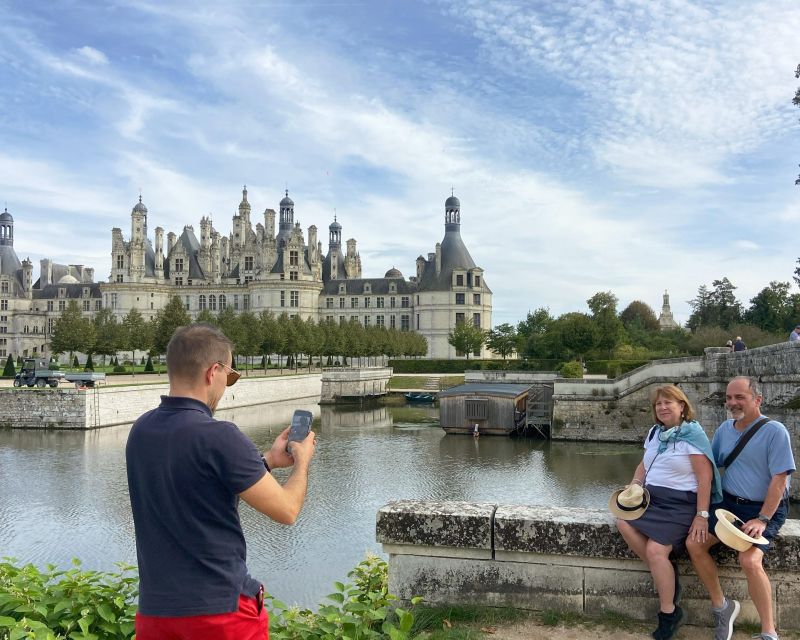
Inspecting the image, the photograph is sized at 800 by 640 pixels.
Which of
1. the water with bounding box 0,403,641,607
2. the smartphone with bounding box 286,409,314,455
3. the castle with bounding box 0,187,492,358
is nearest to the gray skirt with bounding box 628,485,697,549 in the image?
the smartphone with bounding box 286,409,314,455

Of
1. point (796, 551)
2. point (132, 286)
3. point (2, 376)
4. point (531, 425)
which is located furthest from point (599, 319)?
point (132, 286)

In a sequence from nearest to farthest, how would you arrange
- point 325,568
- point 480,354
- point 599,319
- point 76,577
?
point 76,577
point 325,568
point 599,319
point 480,354

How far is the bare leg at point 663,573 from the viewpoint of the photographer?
4.02 metres

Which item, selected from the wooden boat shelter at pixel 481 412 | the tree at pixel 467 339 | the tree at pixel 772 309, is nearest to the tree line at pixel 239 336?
the tree at pixel 467 339

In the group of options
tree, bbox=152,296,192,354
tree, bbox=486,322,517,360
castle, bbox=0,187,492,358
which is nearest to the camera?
tree, bbox=152,296,192,354

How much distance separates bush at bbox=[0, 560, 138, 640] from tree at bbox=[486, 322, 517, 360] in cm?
5799

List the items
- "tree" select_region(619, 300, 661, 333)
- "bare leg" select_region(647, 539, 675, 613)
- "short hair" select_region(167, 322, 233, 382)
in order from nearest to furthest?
"short hair" select_region(167, 322, 233, 382), "bare leg" select_region(647, 539, 675, 613), "tree" select_region(619, 300, 661, 333)

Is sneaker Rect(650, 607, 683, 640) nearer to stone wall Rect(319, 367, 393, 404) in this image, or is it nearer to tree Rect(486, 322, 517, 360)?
stone wall Rect(319, 367, 393, 404)

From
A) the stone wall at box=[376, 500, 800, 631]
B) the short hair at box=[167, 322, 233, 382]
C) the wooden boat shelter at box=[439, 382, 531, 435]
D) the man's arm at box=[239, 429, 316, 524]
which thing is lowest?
the wooden boat shelter at box=[439, 382, 531, 435]

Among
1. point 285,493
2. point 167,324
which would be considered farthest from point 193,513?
point 167,324

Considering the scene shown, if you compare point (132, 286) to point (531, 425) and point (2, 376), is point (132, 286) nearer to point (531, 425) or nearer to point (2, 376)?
point (2, 376)

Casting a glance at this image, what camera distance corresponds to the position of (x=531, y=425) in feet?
100

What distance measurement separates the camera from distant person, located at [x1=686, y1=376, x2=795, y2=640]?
3965 millimetres

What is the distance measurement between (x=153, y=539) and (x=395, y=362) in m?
58.6
